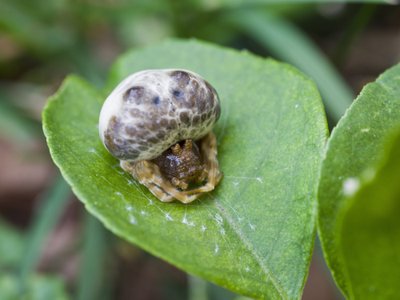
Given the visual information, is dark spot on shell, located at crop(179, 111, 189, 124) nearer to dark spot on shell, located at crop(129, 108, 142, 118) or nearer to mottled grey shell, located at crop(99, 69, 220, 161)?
mottled grey shell, located at crop(99, 69, 220, 161)

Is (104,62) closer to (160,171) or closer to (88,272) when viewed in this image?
(88,272)

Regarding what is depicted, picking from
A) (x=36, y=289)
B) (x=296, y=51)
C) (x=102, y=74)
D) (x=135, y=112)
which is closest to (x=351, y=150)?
(x=135, y=112)

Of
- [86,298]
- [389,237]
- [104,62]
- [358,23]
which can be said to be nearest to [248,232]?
[389,237]

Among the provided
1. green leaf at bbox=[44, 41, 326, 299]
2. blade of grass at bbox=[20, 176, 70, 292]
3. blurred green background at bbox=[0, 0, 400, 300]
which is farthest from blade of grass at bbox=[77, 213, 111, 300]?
green leaf at bbox=[44, 41, 326, 299]

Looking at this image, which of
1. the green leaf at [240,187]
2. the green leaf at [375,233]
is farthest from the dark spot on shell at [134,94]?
the green leaf at [375,233]

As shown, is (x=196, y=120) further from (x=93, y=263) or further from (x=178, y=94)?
(x=93, y=263)
